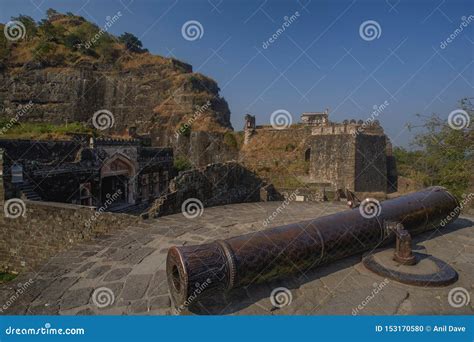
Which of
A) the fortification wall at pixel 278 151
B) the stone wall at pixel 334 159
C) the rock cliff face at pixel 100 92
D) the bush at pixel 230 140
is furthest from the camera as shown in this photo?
the rock cliff face at pixel 100 92

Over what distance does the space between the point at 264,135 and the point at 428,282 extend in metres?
26.0

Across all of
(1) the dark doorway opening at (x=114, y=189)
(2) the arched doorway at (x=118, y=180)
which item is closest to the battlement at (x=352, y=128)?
(2) the arched doorway at (x=118, y=180)

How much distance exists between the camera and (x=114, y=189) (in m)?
18.4

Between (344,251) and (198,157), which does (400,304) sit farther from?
(198,157)

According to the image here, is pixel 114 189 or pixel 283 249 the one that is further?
pixel 114 189

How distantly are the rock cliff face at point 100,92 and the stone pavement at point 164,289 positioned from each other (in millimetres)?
32371

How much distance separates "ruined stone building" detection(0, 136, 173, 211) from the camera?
11.5 meters

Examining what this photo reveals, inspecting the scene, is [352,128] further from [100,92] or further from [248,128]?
[100,92]

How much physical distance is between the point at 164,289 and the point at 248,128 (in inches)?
1035

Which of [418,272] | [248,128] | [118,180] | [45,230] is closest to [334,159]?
[248,128]

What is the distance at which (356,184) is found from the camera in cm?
2202

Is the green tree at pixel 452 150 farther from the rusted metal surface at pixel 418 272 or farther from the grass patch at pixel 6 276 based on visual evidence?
the grass patch at pixel 6 276

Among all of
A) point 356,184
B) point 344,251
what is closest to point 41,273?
point 344,251

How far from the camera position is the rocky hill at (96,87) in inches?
1391
